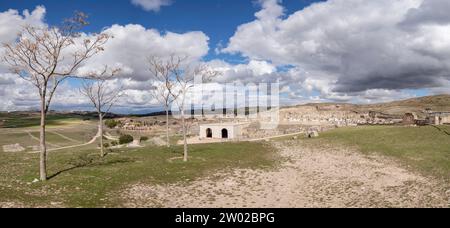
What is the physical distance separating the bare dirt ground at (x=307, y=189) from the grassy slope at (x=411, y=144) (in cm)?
207

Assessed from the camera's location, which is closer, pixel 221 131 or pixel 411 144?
pixel 411 144

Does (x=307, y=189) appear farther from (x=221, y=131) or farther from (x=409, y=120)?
(x=221, y=131)

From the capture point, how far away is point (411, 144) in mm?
37281

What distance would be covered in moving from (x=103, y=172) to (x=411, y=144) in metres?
31.1

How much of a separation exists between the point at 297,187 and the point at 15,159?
26.3 metres

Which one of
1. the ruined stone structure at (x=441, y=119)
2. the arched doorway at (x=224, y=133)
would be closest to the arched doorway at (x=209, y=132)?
the arched doorway at (x=224, y=133)

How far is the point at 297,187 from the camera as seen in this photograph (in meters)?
23.3

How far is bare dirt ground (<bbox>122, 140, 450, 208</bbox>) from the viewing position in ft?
62.2

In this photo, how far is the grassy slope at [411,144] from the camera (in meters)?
27.9

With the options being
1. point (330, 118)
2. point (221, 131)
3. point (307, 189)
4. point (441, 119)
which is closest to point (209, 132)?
point (221, 131)

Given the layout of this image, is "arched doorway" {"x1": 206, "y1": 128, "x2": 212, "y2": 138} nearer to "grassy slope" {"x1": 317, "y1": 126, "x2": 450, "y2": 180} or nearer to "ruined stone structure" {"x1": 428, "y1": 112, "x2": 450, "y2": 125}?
"grassy slope" {"x1": 317, "y1": 126, "x2": 450, "y2": 180}

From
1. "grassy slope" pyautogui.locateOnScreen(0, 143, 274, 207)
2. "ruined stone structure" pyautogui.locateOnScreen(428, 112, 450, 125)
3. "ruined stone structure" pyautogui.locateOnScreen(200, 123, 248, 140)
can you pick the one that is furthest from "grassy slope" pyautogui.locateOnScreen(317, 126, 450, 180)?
"ruined stone structure" pyautogui.locateOnScreen(200, 123, 248, 140)

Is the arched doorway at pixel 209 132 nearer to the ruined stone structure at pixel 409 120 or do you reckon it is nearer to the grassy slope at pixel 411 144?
the grassy slope at pixel 411 144

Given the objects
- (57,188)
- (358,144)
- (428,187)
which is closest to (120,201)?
(57,188)
